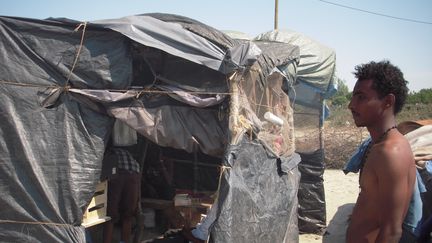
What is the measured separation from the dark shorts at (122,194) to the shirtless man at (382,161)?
3.70 m

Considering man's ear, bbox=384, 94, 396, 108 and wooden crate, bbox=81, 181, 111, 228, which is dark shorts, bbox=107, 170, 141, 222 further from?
man's ear, bbox=384, 94, 396, 108

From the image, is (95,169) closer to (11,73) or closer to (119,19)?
(11,73)

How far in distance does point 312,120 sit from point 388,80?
236 inches

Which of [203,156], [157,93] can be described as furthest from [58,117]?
[203,156]

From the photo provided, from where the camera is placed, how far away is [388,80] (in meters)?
2.21

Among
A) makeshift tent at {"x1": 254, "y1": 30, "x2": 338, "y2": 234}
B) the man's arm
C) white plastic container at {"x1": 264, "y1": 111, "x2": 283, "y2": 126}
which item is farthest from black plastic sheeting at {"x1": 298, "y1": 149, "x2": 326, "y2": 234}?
the man's arm

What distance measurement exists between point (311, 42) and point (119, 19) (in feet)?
15.3

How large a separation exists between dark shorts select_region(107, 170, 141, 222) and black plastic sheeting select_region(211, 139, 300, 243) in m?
1.72

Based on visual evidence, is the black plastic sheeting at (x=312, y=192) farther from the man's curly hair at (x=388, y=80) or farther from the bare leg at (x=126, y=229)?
the man's curly hair at (x=388, y=80)

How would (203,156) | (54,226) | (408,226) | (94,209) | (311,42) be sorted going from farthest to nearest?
(311,42)
(203,156)
(94,209)
(54,226)
(408,226)

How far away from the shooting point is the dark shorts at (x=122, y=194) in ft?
17.8

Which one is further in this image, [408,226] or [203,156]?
[203,156]

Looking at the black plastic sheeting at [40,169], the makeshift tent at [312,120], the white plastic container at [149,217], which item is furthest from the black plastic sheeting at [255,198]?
the white plastic container at [149,217]

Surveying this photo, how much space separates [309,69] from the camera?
7.46 metres
